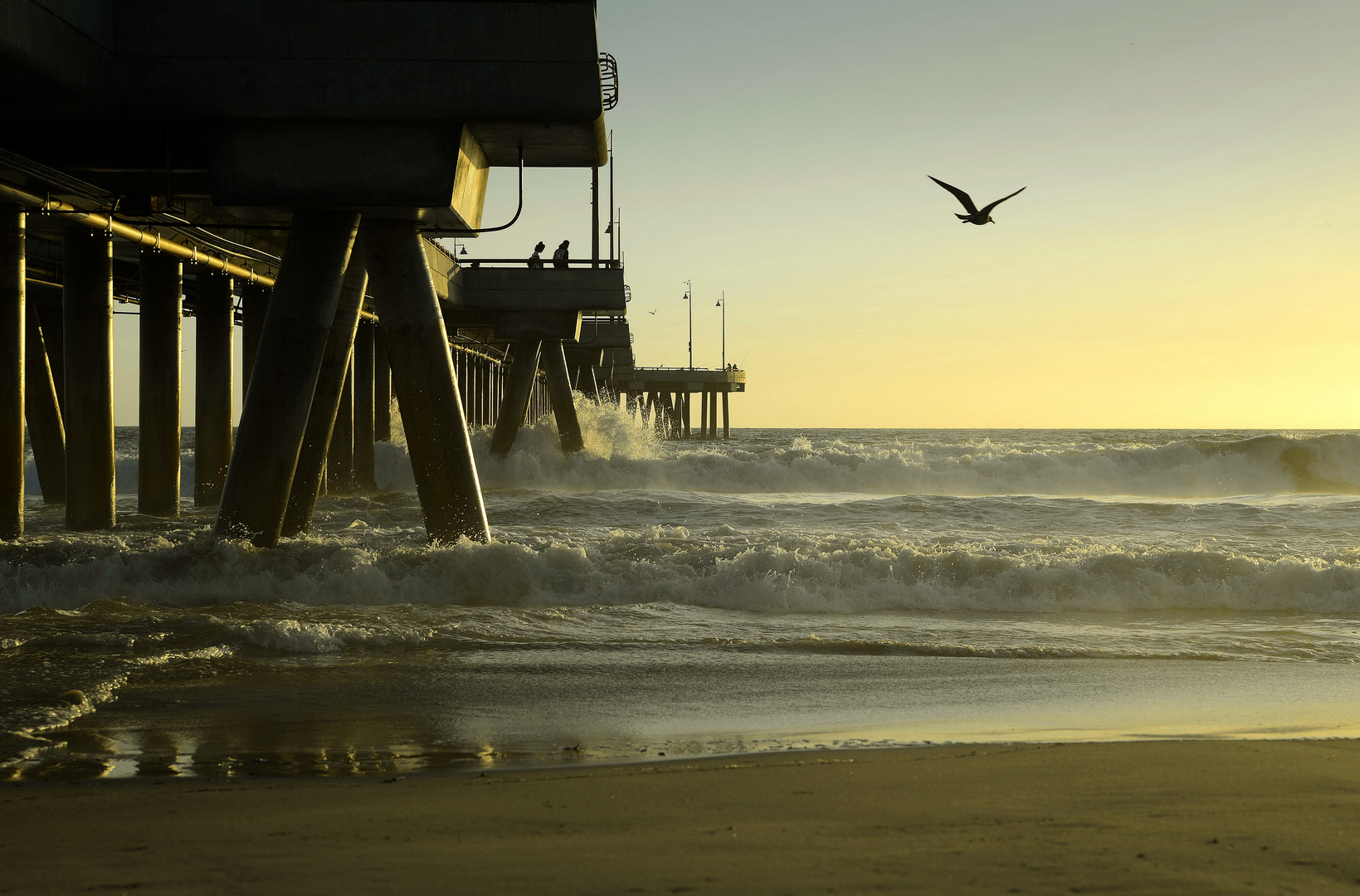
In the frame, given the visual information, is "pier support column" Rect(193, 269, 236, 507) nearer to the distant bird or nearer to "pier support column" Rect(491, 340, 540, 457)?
"pier support column" Rect(491, 340, 540, 457)

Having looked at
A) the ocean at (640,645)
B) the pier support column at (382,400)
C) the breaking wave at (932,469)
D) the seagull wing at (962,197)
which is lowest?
the ocean at (640,645)

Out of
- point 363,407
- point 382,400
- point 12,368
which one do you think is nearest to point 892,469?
point 382,400

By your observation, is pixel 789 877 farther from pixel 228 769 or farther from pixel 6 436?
pixel 6 436

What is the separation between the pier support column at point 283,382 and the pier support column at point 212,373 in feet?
27.4

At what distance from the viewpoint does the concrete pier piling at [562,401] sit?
3073 centimetres

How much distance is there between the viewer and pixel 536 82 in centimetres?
955

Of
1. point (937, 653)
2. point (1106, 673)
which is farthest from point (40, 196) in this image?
point (1106, 673)

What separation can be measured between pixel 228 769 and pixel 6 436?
9663 millimetres

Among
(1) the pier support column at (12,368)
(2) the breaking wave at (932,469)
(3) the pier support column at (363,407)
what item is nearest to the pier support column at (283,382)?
(1) the pier support column at (12,368)

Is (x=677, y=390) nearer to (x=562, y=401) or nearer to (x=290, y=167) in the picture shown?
(x=562, y=401)

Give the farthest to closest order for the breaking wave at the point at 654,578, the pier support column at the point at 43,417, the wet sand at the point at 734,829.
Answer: the pier support column at the point at 43,417, the breaking wave at the point at 654,578, the wet sand at the point at 734,829

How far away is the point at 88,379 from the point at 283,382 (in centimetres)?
531

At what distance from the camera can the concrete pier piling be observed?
101ft

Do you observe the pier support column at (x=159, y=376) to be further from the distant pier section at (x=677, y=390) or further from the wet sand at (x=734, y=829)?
Answer: the distant pier section at (x=677, y=390)
